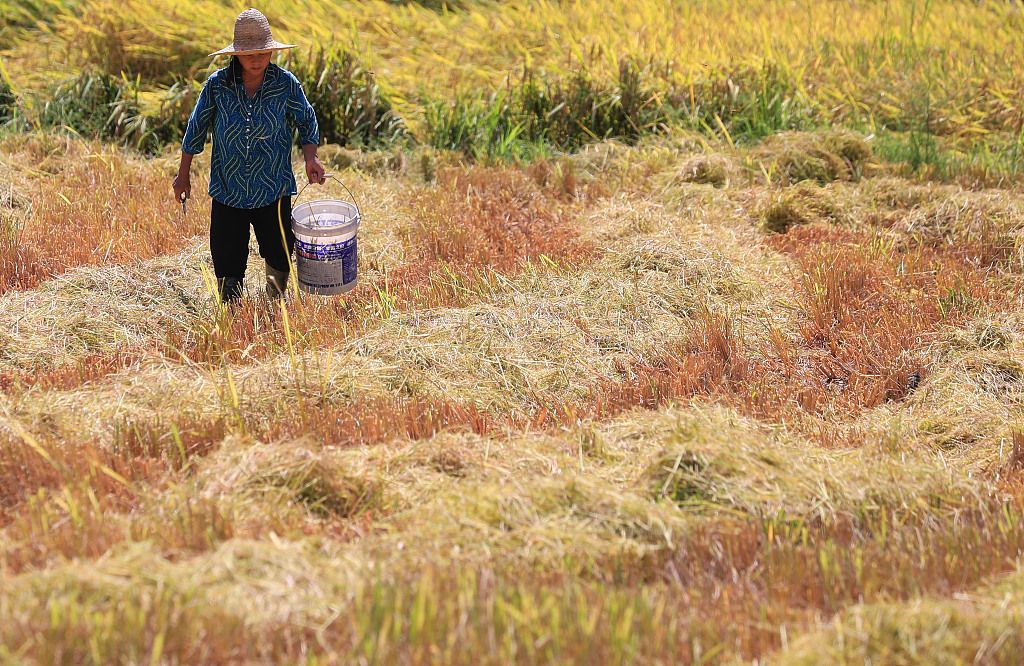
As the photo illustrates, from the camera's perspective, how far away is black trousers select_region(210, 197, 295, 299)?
5.19 metres

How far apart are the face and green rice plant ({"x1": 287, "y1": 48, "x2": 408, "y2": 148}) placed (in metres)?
2.76

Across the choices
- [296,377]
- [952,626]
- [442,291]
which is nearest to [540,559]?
[952,626]

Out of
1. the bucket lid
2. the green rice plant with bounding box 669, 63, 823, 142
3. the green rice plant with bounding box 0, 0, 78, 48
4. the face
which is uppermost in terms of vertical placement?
the face

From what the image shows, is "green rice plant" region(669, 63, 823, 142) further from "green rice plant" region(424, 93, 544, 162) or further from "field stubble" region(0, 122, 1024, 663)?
"field stubble" region(0, 122, 1024, 663)

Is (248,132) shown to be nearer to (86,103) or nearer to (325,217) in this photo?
(325,217)

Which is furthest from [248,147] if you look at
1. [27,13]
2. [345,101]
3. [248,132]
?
[27,13]

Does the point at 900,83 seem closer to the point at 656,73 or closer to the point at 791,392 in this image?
the point at 656,73

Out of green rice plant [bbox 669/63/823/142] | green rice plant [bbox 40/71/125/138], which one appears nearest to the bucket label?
green rice plant [bbox 40/71/125/138]

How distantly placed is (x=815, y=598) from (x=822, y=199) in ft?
12.7

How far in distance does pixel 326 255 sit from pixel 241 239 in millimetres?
407

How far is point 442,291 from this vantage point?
5531mm

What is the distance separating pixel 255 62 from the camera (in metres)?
4.90

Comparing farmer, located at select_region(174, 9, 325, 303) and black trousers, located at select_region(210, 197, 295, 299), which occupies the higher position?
farmer, located at select_region(174, 9, 325, 303)

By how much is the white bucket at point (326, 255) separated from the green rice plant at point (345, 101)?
247 centimetres
